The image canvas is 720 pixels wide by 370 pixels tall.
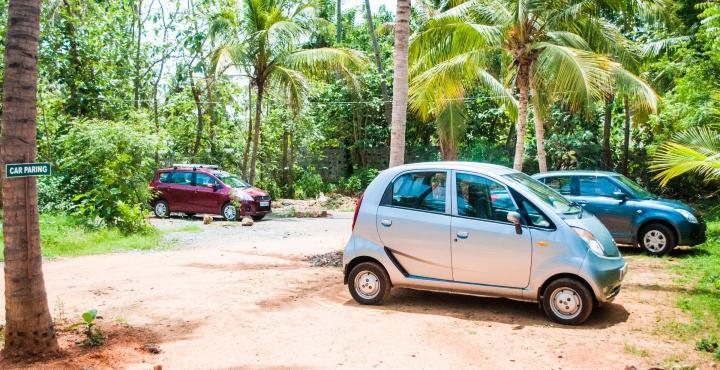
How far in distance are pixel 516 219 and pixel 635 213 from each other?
553 cm

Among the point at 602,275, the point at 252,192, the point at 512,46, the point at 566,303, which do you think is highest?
the point at 512,46

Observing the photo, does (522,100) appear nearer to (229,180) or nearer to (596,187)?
(596,187)

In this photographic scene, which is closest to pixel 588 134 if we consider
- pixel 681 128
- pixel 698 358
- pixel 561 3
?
pixel 681 128

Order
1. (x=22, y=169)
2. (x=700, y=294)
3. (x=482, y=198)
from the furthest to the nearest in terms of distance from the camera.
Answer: (x=700, y=294), (x=482, y=198), (x=22, y=169)

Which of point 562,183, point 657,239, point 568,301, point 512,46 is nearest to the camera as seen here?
point 568,301

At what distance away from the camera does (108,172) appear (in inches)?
553

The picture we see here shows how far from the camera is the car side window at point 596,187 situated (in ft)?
37.1

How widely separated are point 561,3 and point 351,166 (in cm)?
1692

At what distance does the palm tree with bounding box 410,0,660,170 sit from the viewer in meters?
12.5

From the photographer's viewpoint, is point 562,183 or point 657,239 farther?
point 562,183

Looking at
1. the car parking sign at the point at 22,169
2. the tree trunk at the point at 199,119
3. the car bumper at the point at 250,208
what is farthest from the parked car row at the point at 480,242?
the tree trunk at the point at 199,119

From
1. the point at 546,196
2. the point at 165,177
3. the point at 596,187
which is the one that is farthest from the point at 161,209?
the point at 546,196

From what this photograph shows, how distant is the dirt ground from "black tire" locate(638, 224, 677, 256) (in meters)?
0.74

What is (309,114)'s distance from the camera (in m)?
26.8
